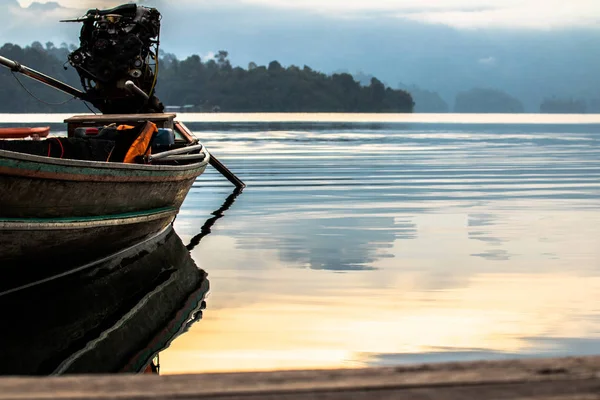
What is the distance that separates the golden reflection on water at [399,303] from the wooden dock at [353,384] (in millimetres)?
5502

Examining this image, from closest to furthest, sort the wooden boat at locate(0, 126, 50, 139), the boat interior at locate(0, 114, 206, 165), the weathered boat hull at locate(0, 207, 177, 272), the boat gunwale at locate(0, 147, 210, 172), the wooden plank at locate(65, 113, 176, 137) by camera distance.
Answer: the boat gunwale at locate(0, 147, 210, 172) < the weathered boat hull at locate(0, 207, 177, 272) < the boat interior at locate(0, 114, 206, 165) < the wooden boat at locate(0, 126, 50, 139) < the wooden plank at locate(65, 113, 176, 137)

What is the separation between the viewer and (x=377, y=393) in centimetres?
420

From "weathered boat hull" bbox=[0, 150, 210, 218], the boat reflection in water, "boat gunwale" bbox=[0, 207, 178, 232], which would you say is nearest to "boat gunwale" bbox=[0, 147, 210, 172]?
"weathered boat hull" bbox=[0, 150, 210, 218]

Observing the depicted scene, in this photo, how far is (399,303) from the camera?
13.2 m

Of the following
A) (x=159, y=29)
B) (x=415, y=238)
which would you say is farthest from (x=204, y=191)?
(x=415, y=238)

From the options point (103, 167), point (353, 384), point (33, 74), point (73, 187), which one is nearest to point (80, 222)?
point (73, 187)

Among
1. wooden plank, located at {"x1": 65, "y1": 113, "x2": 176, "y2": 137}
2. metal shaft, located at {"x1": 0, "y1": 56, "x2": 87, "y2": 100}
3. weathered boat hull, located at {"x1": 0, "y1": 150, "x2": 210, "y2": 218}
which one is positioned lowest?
weathered boat hull, located at {"x1": 0, "y1": 150, "x2": 210, "y2": 218}

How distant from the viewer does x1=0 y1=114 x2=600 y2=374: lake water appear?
10.8 meters

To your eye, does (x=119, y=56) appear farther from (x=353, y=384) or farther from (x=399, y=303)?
(x=353, y=384)

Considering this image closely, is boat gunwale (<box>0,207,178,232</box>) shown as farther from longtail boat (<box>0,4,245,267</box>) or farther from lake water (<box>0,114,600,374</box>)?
lake water (<box>0,114,600,374</box>)

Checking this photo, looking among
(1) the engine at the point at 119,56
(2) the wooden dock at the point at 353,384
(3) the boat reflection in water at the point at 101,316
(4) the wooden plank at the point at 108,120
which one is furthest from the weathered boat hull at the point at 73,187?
(1) the engine at the point at 119,56

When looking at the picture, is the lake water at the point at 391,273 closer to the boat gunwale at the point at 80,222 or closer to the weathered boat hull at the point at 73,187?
the boat gunwale at the point at 80,222

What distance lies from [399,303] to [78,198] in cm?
461

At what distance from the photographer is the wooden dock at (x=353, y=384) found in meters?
4.14
